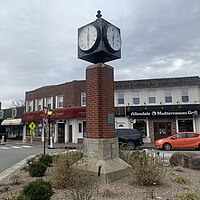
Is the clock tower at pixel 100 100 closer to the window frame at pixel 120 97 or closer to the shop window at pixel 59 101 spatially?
the window frame at pixel 120 97

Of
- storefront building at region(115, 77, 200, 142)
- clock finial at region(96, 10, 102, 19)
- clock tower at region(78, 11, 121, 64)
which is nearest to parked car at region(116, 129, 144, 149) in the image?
storefront building at region(115, 77, 200, 142)

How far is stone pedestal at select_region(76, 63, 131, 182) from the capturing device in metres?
7.01

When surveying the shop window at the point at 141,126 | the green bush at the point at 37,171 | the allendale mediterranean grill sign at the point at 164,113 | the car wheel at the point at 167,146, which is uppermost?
the allendale mediterranean grill sign at the point at 164,113

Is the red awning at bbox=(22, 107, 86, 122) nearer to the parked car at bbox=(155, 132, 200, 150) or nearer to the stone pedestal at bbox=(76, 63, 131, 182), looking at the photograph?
the parked car at bbox=(155, 132, 200, 150)

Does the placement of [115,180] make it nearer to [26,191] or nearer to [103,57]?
[26,191]

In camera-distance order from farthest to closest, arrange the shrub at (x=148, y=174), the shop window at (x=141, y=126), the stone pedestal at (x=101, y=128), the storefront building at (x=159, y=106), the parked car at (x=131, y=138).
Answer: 1. the shop window at (x=141, y=126)
2. the storefront building at (x=159, y=106)
3. the parked car at (x=131, y=138)
4. the stone pedestal at (x=101, y=128)
5. the shrub at (x=148, y=174)

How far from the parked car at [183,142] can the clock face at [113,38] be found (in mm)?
13379

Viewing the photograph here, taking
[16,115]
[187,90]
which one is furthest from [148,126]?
[16,115]

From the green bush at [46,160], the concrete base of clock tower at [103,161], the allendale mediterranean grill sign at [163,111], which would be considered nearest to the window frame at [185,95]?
the allendale mediterranean grill sign at [163,111]

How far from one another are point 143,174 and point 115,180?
1.03 metres

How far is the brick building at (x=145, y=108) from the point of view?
995 inches

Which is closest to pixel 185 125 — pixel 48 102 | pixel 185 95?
pixel 185 95

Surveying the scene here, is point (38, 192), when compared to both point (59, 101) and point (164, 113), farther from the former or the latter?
point (59, 101)

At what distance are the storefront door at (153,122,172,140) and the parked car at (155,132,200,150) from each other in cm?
632
